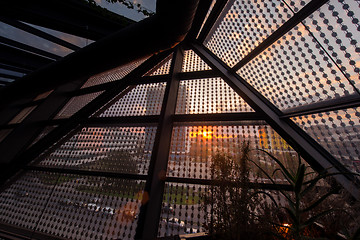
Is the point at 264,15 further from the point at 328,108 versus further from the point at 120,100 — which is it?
the point at 120,100

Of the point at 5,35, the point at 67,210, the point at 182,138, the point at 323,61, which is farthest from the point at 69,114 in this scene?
the point at 323,61

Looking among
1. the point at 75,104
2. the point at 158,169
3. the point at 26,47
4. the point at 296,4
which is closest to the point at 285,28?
the point at 296,4

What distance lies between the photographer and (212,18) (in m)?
2.84

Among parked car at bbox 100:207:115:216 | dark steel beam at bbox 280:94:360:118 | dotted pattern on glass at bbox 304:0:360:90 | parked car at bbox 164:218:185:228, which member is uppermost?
dotted pattern on glass at bbox 304:0:360:90

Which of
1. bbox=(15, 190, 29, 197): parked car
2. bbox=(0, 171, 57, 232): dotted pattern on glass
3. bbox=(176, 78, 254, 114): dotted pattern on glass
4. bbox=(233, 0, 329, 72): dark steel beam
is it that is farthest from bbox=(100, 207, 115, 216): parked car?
bbox=(233, 0, 329, 72): dark steel beam

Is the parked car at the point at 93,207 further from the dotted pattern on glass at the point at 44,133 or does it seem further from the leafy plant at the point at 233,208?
the dotted pattern on glass at the point at 44,133

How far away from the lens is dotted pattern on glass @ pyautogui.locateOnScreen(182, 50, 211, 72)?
345 cm

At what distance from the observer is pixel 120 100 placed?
12.8ft

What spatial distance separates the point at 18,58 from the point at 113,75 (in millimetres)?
3910

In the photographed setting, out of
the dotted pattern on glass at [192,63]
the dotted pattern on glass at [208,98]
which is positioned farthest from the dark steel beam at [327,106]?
the dotted pattern on glass at [192,63]

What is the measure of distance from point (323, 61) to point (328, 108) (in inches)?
22.6

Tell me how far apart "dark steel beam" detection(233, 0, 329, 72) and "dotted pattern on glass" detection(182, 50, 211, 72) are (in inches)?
37.7

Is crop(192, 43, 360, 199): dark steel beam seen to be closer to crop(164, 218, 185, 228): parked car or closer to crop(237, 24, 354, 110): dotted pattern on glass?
crop(237, 24, 354, 110): dotted pattern on glass

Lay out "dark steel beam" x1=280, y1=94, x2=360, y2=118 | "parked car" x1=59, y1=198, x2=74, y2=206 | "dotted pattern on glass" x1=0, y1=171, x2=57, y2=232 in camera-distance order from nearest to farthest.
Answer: "dark steel beam" x1=280, y1=94, x2=360, y2=118
"parked car" x1=59, y1=198, x2=74, y2=206
"dotted pattern on glass" x1=0, y1=171, x2=57, y2=232
